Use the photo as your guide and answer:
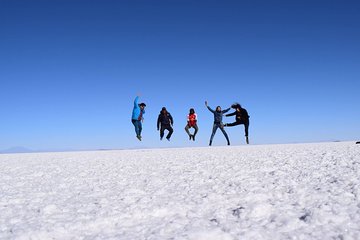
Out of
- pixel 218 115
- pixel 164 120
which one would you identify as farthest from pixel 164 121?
pixel 218 115

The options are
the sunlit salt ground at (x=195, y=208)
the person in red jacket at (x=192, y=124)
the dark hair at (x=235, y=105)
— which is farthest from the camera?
the person in red jacket at (x=192, y=124)

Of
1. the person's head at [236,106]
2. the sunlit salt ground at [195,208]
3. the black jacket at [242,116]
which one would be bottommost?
the sunlit salt ground at [195,208]

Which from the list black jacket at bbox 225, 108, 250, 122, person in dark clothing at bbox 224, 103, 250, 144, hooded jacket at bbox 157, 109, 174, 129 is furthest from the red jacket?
black jacket at bbox 225, 108, 250, 122

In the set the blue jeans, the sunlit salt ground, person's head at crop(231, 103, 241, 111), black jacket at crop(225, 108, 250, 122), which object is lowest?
the sunlit salt ground

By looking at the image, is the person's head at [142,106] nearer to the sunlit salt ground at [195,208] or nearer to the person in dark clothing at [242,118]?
the person in dark clothing at [242,118]

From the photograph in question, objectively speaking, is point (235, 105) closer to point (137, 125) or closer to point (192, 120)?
point (192, 120)

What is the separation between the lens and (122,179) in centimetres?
317

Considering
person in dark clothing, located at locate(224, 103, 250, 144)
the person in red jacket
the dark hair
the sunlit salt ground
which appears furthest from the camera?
the person in red jacket

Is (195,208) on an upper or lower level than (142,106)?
lower

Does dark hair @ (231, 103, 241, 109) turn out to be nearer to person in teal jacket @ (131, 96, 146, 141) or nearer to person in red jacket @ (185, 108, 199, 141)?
person in red jacket @ (185, 108, 199, 141)

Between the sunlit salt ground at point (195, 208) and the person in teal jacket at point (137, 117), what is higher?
the person in teal jacket at point (137, 117)

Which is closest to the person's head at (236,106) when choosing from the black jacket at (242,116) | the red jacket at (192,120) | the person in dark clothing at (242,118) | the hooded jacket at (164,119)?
the person in dark clothing at (242,118)

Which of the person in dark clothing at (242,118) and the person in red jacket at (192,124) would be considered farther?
the person in red jacket at (192,124)

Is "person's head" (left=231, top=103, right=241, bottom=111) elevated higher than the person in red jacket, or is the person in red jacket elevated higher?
"person's head" (left=231, top=103, right=241, bottom=111)
